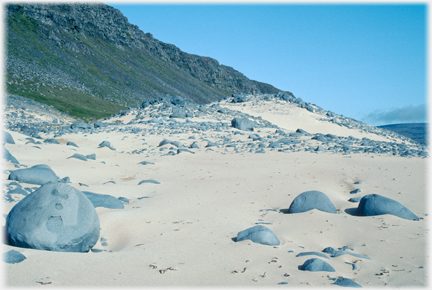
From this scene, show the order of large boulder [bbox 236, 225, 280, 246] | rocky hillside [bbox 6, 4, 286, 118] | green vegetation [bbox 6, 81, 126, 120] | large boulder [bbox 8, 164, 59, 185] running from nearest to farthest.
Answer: large boulder [bbox 236, 225, 280, 246] < large boulder [bbox 8, 164, 59, 185] < green vegetation [bbox 6, 81, 126, 120] < rocky hillside [bbox 6, 4, 286, 118]

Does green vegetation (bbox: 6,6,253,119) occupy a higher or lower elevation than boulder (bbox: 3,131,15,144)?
higher

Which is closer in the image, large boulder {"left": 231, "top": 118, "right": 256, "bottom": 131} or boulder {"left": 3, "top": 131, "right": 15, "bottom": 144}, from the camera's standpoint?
boulder {"left": 3, "top": 131, "right": 15, "bottom": 144}

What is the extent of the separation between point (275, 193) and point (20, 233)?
20.2 ft

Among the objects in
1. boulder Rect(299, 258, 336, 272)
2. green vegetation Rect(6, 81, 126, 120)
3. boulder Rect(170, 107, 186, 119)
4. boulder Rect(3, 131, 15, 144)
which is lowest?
boulder Rect(299, 258, 336, 272)

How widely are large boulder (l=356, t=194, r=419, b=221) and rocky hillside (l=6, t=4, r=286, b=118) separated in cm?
4424

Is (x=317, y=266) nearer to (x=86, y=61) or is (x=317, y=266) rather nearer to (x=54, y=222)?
(x=54, y=222)

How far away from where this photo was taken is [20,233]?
179 inches

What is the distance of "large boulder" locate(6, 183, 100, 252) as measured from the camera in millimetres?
4535

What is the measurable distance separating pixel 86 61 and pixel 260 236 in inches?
3222

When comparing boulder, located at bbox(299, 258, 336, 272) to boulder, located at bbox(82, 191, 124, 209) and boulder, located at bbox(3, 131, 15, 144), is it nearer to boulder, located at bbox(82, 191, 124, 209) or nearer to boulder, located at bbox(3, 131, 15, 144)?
boulder, located at bbox(82, 191, 124, 209)

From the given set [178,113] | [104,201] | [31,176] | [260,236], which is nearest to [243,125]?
[178,113]

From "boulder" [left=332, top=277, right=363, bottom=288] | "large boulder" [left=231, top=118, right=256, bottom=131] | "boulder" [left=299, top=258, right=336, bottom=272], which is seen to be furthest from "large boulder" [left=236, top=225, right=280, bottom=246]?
"large boulder" [left=231, top=118, right=256, bottom=131]

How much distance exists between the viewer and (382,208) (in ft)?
21.4

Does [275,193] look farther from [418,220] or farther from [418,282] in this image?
[418,282]
